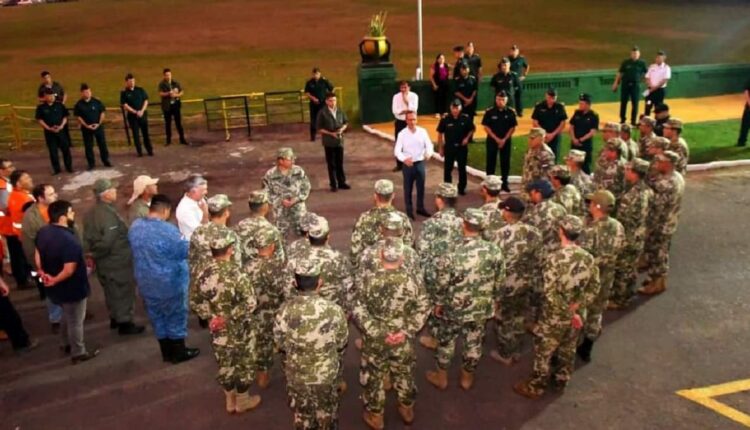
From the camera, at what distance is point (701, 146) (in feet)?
48.9

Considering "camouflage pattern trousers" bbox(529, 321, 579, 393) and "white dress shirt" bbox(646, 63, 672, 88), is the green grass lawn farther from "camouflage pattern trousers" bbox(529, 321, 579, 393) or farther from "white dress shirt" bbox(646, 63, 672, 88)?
"camouflage pattern trousers" bbox(529, 321, 579, 393)

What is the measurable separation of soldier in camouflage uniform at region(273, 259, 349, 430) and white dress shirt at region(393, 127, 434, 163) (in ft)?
18.8

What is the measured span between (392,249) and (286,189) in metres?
3.71

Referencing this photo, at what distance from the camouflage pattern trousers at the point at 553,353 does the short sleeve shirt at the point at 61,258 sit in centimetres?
510

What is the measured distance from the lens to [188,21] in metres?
42.2

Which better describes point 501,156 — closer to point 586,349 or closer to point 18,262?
point 586,349

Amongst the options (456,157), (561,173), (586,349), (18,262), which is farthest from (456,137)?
(18,262)

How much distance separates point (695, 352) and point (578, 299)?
217 cm

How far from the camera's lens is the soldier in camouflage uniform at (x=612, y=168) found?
9.01 meters

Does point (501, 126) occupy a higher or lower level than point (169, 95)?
lower

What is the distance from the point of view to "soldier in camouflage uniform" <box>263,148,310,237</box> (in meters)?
9.01

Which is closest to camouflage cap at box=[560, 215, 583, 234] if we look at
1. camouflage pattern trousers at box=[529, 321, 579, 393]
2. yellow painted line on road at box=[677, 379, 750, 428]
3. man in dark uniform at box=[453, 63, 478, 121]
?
camouflage pattern trousers at box=[529, 321, 579, 393]

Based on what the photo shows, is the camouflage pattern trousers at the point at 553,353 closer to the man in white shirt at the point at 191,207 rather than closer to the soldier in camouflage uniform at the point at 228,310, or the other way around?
the soldier in camouflage uniform at the point at 228,310

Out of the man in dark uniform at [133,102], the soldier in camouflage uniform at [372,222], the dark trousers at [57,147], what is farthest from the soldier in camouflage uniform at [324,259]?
the man in dark uniform at [133,102]
